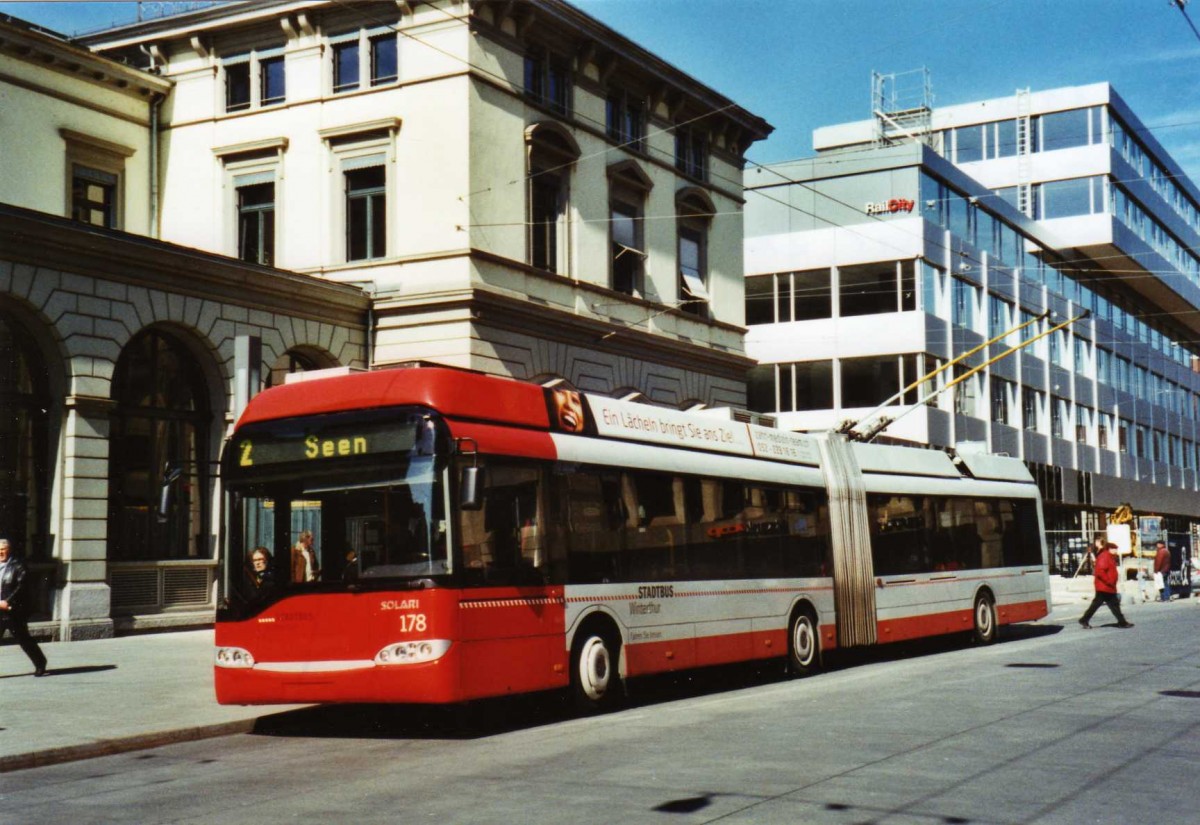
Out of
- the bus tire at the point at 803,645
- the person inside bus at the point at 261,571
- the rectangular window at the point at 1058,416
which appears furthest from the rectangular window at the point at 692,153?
the rectangular window at the point at 1058,416

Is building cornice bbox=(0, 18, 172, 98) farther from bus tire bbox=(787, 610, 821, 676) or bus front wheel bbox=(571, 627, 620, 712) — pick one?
bus front wheel bbox=(571, 627, 620, 712)

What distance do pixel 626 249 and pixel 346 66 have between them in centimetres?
714

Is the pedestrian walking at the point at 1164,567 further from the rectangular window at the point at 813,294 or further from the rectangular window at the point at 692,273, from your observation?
the rectangular window at the point at 692,273

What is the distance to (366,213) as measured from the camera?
2792cm

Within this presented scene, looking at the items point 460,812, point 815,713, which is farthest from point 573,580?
point 460,812

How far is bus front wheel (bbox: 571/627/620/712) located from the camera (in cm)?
1364

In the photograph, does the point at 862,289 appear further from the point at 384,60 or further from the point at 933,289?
the point at 384,60

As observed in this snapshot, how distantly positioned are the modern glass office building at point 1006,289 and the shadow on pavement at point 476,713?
21422 mm

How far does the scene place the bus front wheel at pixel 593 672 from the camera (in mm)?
13641

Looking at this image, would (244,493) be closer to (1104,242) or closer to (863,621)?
(863,621)

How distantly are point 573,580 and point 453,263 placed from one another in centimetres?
1390

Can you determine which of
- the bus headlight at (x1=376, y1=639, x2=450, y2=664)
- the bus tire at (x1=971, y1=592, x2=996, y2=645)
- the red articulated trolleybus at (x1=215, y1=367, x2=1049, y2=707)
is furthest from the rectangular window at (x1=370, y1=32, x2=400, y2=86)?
the bus headlight at (x1=376, y1=639, x2=450, y2=664)

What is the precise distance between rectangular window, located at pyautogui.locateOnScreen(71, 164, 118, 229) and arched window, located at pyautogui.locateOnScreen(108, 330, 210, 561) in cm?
455

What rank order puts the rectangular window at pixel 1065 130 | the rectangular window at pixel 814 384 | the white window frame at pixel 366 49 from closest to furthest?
the white window frame at pixel 366 49 < the rectangular window at pixel 814 384 < the rectangular window at pixel 1065 130
